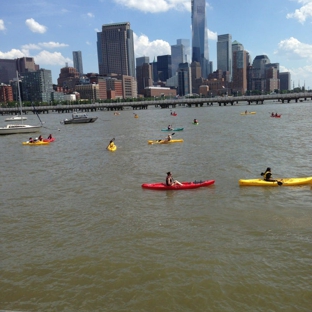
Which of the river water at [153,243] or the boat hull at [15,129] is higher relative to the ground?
the boat hull at [15,129]

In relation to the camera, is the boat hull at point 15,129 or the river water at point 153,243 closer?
the river water at point 153,243

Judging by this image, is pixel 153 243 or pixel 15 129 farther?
pixel 15 129

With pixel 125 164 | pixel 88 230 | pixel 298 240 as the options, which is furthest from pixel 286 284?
pixel 125 164

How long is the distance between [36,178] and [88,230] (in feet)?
36.9

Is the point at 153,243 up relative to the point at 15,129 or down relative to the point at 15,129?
down

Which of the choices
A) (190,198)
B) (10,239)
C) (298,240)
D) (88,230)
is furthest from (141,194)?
(298,240)

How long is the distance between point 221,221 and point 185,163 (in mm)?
12633

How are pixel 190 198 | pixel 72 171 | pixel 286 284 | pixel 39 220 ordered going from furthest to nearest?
pixel 72 171 → pixel 190 198 → pixel 39 220 → pixel 286 284

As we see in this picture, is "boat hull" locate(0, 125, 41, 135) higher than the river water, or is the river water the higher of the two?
"boat hull" locate(0, 125, 41, 135)

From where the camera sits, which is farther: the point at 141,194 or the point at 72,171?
the point at 72,171

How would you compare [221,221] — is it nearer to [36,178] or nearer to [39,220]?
[39,220]

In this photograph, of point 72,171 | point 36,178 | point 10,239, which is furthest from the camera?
point 72,171

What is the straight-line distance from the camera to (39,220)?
15109 millimetres

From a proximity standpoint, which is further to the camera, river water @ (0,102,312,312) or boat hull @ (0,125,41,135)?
boat hull @ (0,125,41,135)
